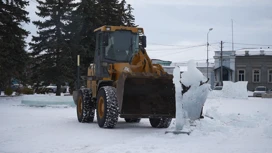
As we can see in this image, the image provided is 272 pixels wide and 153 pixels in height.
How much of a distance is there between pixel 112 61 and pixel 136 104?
2.56 m

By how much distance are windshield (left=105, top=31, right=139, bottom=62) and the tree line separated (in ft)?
54.2

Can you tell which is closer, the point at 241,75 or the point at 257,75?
the point at 257,75

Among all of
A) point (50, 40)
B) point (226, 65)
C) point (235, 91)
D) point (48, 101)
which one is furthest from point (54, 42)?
point (226, 65)

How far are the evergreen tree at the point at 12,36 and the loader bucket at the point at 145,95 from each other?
1880 centimetres

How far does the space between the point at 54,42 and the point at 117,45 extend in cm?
1891

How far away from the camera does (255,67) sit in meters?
64.9

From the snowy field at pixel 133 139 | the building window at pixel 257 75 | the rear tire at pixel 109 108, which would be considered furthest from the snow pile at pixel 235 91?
the building window at pixel 257 75

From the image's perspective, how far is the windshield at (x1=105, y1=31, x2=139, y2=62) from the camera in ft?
45.2

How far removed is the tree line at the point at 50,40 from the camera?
1166 inches

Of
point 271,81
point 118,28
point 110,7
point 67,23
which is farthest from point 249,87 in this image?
point 118,28

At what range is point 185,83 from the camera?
11.2 metres

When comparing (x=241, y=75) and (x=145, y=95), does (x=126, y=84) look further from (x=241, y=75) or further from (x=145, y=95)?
(x=241, y=75)

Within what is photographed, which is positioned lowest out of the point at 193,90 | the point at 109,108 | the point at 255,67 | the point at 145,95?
the point at 109,108

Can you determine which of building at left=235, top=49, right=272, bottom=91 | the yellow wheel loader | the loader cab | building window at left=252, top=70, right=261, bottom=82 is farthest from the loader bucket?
building window at left=252, top=70, right=261, bottom=82
